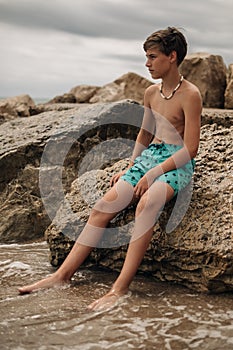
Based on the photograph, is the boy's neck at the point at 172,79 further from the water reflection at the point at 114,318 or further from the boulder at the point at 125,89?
the boulder at the point at 125,89

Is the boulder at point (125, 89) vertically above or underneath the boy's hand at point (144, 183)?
above

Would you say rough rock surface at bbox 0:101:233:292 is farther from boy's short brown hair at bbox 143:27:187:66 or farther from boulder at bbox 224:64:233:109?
boulder at bbox 224:64:233:109

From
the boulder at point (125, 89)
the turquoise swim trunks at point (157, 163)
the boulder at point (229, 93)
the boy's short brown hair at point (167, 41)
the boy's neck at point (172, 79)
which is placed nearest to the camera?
the turquoise swim trunks at point (157, 163)

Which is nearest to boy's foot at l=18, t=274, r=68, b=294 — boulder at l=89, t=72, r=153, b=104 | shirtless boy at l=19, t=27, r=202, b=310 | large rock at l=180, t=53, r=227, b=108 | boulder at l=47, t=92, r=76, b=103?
shirtless boy at l=19, t=27, r=202, b=310

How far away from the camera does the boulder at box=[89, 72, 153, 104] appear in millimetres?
15430

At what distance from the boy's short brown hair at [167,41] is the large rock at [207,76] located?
340 inches

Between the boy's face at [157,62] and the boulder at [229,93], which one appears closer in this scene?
the boy's face at [157,62]

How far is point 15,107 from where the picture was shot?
1445 cm

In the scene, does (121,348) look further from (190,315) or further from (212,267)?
(212,267)

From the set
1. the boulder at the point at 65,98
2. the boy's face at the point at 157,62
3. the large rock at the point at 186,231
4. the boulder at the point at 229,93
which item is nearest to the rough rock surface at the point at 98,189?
the large rock at the point at 186,231

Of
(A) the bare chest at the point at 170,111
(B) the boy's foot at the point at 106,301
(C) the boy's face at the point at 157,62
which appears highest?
(C) the boy's face at the point at 157,62

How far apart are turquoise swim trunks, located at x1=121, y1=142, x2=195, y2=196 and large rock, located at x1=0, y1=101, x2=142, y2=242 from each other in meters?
1.75

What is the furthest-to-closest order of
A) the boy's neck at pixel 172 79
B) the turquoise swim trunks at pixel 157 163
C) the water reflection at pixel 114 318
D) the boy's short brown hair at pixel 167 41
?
the boy's neck at pixel 172 79 → the boy's short brown hair at pixel 167 41 → the turquoise swim trunks at pixel 157 163 → the water reflection at pixel 114 318

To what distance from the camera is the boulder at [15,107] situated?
14211mm
